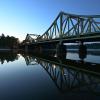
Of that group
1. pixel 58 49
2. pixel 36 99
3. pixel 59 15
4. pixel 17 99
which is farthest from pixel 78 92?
pixel 59 15

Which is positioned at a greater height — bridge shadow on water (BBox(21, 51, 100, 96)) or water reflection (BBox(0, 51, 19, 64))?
bridge shadow on water (BBox(21, 51, 100, 96))

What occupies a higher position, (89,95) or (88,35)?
(88,35)

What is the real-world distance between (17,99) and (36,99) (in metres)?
1.16

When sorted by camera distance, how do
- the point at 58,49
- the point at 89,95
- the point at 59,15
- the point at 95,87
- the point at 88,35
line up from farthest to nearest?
1. the point at 59,15
2. the point at 58,49
3. the point at 88,35
4. the point at 95,87
5. the point at 89,95

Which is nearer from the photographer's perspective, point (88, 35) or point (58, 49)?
point (88, 35)

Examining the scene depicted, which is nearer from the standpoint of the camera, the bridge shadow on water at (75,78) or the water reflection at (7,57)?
the bridge shadow on water at (75,78)

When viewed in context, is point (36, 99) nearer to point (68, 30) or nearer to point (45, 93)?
point (45, 93)

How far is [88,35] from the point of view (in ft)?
203

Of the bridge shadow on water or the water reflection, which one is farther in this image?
the water reflection

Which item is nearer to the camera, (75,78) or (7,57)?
(75,78)

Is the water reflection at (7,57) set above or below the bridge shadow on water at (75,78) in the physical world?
below

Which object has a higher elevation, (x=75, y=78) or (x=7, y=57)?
(x=75, y=78)

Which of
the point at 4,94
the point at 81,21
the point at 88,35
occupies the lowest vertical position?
the point at 4,94

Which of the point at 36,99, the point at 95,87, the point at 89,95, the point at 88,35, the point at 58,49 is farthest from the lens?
the point at 58,49
